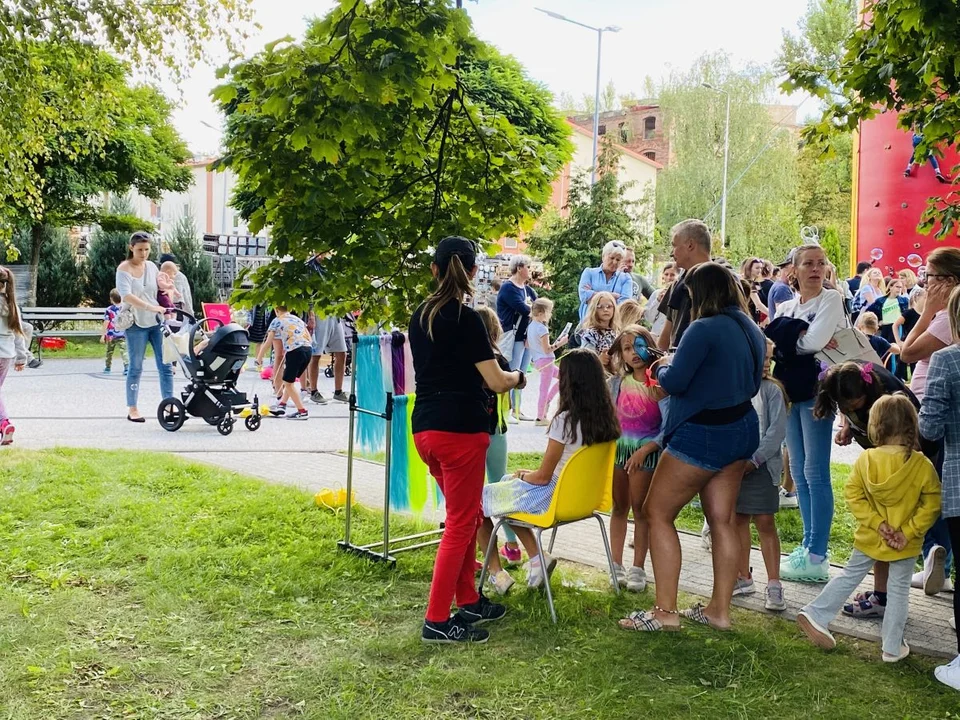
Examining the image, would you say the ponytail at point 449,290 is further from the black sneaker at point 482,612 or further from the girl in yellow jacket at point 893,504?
the girl in yellow jacket at point 893,504

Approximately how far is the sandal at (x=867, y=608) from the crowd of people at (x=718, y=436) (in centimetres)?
1

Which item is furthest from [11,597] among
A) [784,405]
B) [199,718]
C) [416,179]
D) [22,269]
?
[22,269]

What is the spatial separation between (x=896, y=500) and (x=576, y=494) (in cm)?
154

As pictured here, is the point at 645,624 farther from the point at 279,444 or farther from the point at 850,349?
the point at 279,444

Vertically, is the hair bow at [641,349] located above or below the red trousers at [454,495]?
above

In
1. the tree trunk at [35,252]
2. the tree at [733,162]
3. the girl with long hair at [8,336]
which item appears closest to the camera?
the girl with long hair at [8,336]

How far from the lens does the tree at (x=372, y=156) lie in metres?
5.11

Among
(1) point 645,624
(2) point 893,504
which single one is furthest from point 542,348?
(2) point 893,504

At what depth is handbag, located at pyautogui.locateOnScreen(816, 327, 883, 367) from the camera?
5.60 meters

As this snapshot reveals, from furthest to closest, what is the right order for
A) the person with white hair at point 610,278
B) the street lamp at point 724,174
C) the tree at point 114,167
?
1. the street lamp at point 724,174
2. the tree at point 114,167
3. the person with white hair at point 610,278

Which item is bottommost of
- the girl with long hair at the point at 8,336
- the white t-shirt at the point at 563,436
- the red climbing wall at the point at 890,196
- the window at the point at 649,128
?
the white t-shirt at the point at 563,436

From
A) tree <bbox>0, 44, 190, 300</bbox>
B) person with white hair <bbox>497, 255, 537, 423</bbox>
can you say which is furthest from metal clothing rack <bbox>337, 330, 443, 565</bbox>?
tree <bbox>0, 44, 190, 300</bbox>

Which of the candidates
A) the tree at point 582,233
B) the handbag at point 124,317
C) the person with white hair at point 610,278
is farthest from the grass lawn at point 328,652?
the tree at point 582,233

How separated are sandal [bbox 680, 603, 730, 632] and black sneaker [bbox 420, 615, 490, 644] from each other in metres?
1.10
